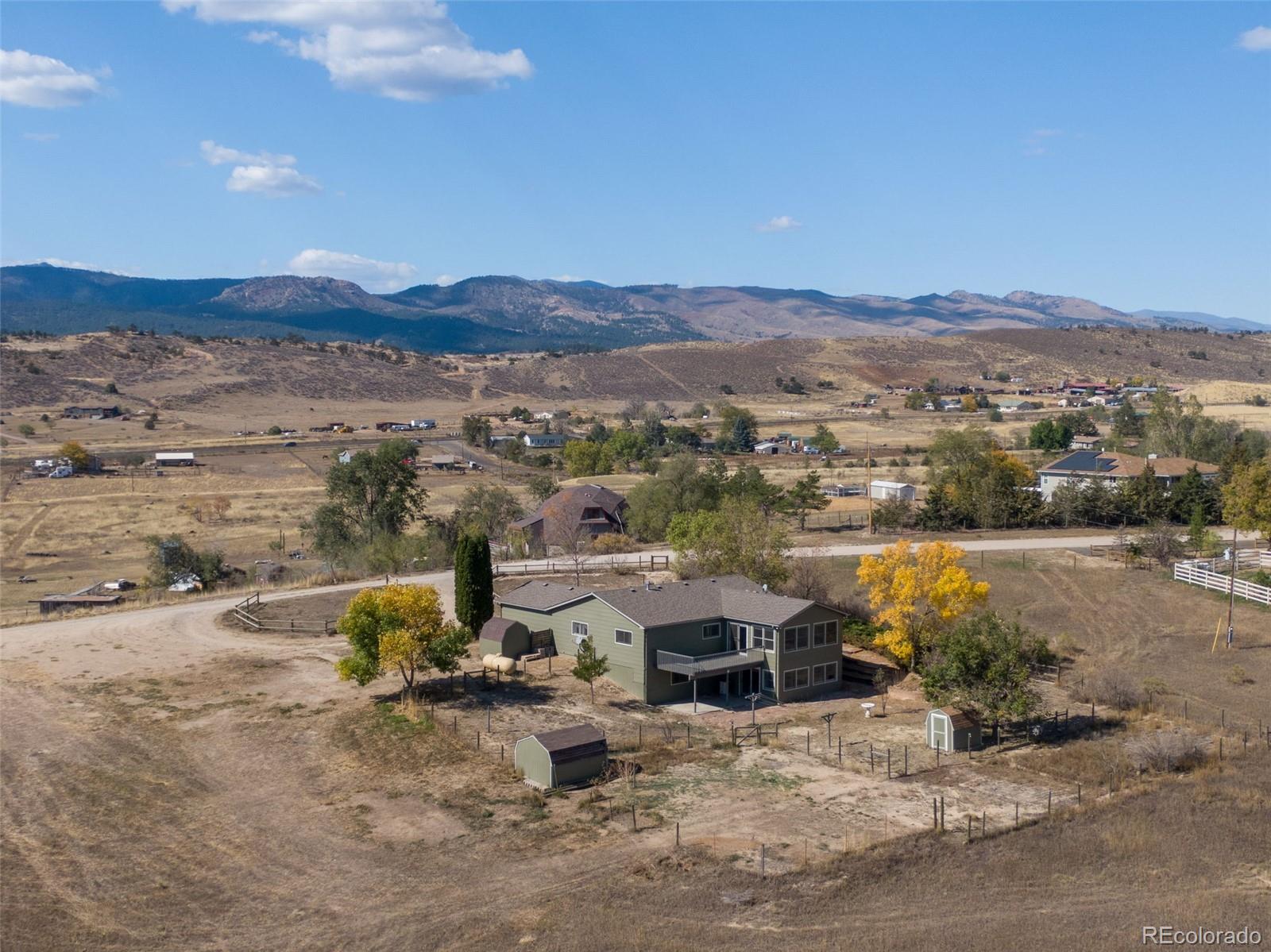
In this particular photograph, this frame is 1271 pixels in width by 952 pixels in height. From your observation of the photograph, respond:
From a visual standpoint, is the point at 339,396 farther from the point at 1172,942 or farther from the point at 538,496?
the point at 1172,942

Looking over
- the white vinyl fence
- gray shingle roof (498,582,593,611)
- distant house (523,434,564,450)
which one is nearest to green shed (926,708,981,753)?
gray shingle roof (498,582,593,611)

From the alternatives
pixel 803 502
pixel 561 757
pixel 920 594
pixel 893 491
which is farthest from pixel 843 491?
pixel 561 757

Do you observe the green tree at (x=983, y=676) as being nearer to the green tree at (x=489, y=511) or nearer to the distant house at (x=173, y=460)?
the green tree at (x=489, y=511)

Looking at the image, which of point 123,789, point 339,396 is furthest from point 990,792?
point 339,396

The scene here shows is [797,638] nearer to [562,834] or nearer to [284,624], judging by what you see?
[562,834]

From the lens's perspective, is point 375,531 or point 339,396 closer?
point 375,531

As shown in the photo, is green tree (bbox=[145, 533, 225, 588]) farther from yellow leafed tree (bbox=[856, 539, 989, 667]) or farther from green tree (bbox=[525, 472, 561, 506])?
yellow leafed tree (bbox=[856, 539, 989, 667])
